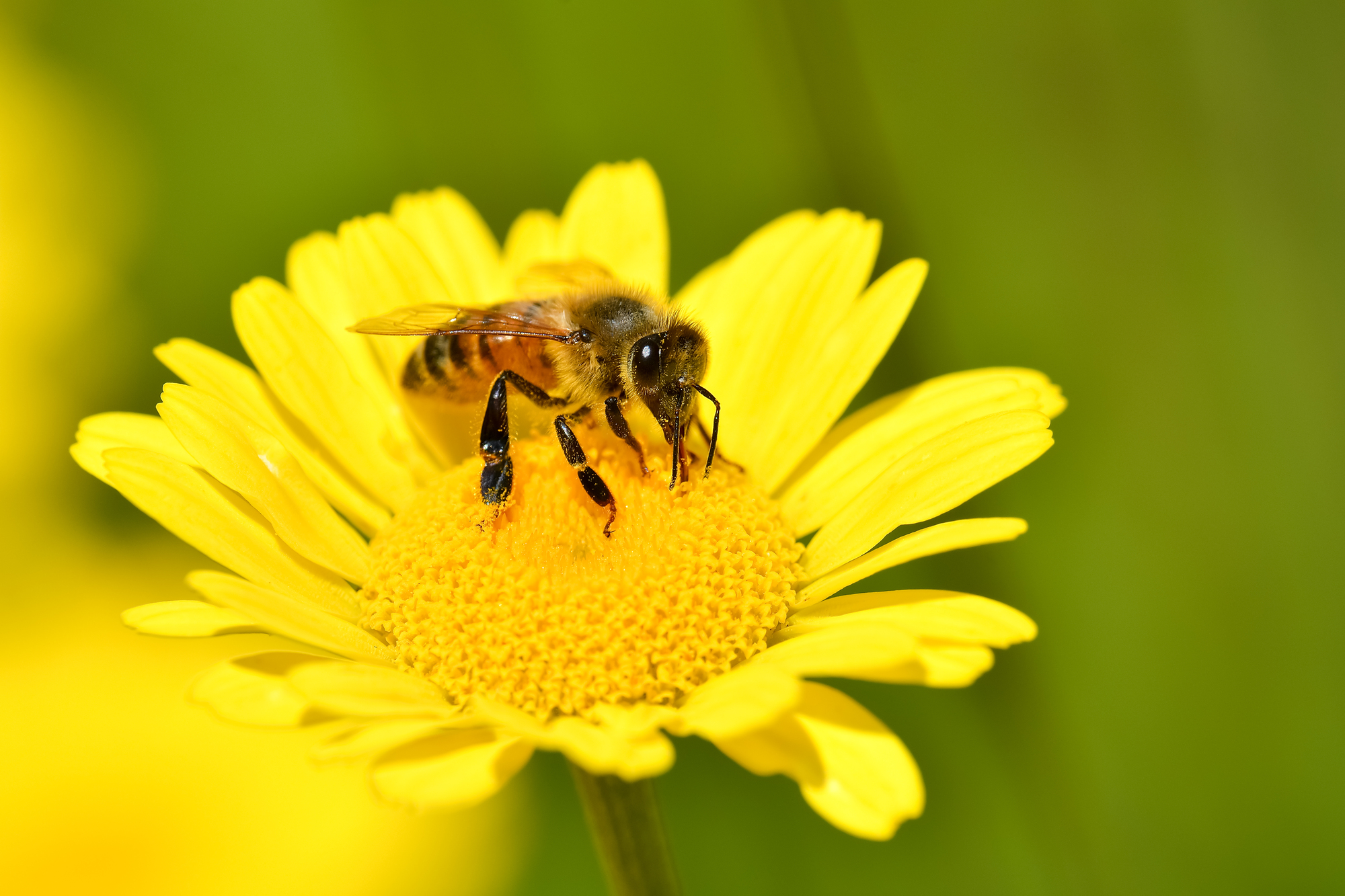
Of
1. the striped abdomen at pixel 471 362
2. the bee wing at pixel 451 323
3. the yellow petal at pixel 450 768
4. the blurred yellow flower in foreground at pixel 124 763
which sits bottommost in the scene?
the blurred yellow flower in foreground at pixel 124 763

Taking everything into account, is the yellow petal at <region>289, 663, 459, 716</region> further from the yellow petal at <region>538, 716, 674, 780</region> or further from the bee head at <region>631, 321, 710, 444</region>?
the bee head at <region>631, 321, 710, 444</region>

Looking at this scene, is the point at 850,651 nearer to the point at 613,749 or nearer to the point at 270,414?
the point at 613,749

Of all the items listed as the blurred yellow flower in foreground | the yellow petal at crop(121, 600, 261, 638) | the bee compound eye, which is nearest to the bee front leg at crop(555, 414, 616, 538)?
the bee compound eye

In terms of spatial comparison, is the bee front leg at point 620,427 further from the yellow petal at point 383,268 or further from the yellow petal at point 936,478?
the yellow petal at point 383,268

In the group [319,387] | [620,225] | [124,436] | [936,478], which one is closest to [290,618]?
[124,436]

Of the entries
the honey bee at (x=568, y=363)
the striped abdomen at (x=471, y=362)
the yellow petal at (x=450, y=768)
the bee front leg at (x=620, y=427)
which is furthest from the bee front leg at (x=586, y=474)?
the yellow petal at (x=450, y=768)

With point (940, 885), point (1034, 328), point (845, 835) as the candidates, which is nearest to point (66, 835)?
point (845, 835)
